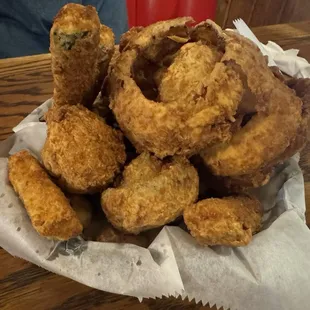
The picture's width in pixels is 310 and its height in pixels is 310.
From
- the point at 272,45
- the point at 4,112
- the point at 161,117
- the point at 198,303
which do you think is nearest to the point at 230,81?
the point at 161,117

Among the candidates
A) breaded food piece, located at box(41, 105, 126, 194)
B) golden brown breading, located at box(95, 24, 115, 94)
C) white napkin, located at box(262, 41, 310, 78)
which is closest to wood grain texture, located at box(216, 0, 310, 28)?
white napkin, located at box(262, 41, 310, 78)

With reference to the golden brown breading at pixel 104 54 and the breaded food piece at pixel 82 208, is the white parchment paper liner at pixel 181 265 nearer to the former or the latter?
the breaded food piece at pixel 82 208

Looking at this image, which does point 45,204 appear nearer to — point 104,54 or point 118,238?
point 118,238

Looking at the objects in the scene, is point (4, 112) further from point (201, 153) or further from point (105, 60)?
point (201, 153)

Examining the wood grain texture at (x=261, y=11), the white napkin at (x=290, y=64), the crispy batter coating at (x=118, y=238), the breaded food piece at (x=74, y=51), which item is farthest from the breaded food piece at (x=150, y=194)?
the wood grain texture at (x=261, y=11)

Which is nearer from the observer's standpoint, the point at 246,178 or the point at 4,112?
the point at 246,178

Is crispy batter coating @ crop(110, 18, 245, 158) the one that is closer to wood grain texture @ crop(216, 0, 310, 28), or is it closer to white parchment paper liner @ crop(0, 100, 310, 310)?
white parchment paper liner @ crop(0, 100, 310, 310)
